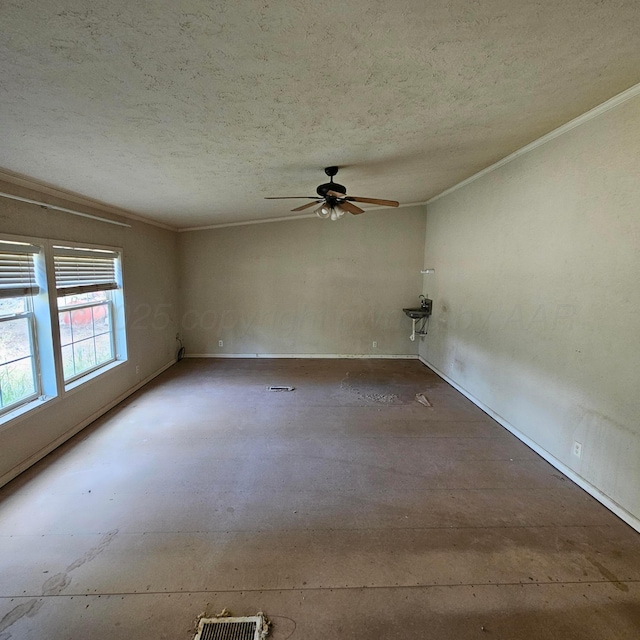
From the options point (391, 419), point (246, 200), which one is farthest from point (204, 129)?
point (391, 419)

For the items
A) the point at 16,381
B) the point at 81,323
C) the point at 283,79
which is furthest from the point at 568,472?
the point at 81,323

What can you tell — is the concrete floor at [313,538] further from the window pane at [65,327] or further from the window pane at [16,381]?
the window pane at [65,327]

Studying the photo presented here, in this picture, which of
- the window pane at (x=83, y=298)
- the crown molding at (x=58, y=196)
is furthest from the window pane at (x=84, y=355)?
the crown molding at (x=58, y=196)

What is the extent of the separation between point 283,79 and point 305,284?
438 cm

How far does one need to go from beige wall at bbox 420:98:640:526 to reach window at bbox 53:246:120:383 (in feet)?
14.6

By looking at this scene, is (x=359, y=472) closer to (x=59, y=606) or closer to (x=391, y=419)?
(x=391, y=419)

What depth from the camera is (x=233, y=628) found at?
1460 millimetres

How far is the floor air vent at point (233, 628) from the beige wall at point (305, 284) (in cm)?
468

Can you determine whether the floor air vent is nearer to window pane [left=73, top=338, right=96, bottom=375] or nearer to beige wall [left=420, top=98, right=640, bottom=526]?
beige wall [left=420, top=98, right=640, bottom=526]

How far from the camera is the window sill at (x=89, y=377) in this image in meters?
3.15

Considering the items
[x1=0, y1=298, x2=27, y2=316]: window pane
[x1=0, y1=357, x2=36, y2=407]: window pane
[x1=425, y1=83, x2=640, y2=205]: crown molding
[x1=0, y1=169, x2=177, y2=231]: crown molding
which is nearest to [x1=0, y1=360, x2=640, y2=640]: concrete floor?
[x1=0, y1=357, x2=36, y2=407]: window pane

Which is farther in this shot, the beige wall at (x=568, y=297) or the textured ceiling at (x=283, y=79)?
the beige wall at (x=568, y=297)

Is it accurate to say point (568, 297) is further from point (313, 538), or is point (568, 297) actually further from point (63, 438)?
point (63, 438)

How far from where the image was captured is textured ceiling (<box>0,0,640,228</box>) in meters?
1.19
